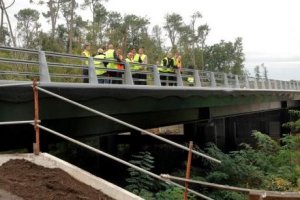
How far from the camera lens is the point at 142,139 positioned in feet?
80.6

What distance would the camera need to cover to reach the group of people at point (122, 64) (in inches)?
555

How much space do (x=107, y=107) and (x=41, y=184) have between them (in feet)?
21.9

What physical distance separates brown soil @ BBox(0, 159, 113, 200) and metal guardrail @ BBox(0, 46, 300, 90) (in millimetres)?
3300

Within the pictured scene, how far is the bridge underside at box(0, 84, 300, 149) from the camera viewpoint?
9.36 metres

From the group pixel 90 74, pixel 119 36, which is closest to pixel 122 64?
pixel 90 74

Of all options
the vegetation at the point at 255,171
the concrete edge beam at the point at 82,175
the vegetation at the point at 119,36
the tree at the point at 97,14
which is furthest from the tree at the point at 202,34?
the concrete edge beam at the point at 82,175

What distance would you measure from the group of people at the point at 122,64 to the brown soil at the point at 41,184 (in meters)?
6.99

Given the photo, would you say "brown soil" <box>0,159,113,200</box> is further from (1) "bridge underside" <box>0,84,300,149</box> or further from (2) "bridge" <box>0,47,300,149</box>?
(1) "bridge underside" <box>0,84,300,149</box>

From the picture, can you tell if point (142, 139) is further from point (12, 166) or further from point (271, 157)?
point (12, 166)

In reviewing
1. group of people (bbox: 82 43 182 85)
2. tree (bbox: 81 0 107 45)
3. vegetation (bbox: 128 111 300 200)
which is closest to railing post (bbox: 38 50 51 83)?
group of people (bbox: 82 43 182 85)

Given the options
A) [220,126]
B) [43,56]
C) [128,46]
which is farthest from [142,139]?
[128,46]

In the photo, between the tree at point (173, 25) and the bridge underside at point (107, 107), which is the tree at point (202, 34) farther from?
the bridge underside at point (107, 107)

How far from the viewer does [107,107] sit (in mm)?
12297

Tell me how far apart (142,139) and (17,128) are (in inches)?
594
